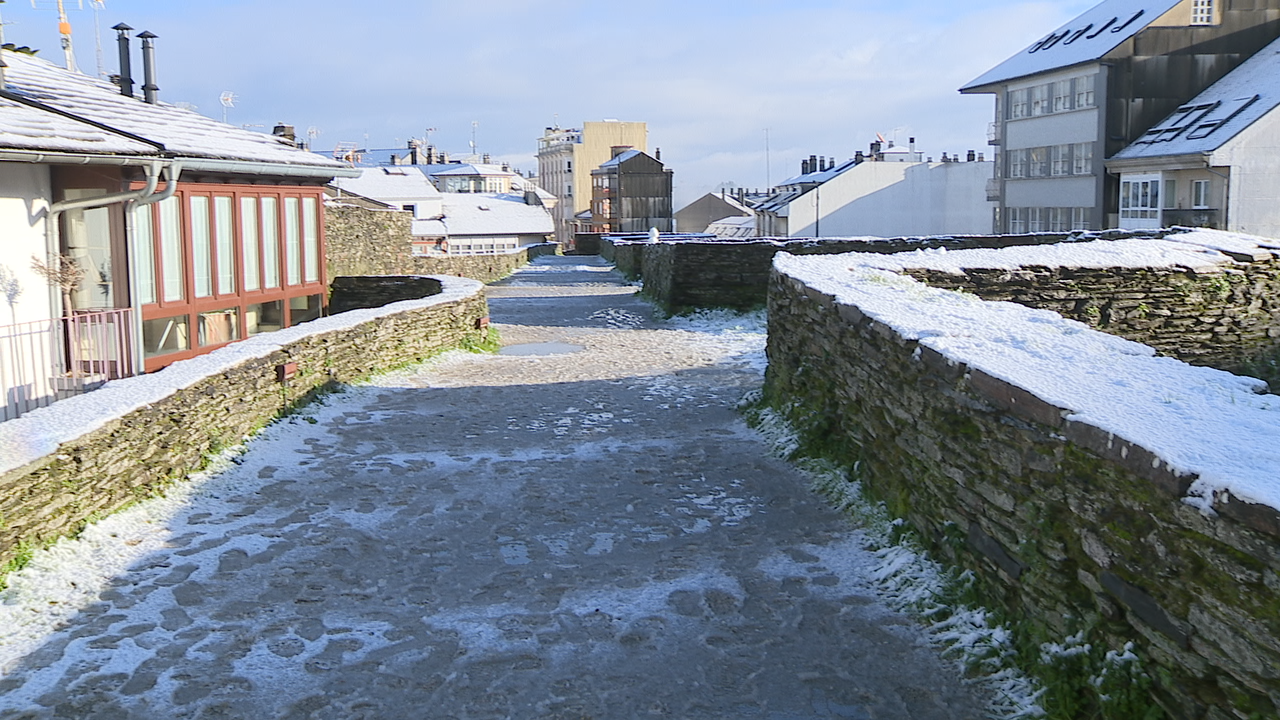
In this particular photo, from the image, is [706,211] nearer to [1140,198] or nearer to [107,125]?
[1140,198]

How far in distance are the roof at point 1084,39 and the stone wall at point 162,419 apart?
36.0 meters

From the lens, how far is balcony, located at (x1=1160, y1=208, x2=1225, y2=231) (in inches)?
1417

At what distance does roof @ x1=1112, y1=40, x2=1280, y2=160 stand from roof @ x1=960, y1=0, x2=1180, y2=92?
332 cm

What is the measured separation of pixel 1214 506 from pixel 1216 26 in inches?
1689

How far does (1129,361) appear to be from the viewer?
550cm

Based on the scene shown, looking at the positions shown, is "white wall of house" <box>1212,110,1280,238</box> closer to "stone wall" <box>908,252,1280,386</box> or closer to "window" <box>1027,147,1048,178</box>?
"window" <box>1027,147,1048,178</box>

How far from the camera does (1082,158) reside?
42.6 m

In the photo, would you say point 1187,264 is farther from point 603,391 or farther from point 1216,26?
point 1216,26

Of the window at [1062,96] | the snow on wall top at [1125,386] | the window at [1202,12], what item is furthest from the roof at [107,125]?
the window at [1202,12]

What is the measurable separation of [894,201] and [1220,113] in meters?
27.3

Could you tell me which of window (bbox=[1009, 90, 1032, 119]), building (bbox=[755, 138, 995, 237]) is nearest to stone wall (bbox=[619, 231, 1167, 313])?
window (bbox=[1009, 90, 1032, 119])

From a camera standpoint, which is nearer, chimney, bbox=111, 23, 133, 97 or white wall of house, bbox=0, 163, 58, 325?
white wall of house, bbox=0, 163, 58, 325

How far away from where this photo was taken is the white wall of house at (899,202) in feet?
209

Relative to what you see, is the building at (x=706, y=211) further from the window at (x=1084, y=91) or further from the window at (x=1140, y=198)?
the window at (x=1140, y=198)
